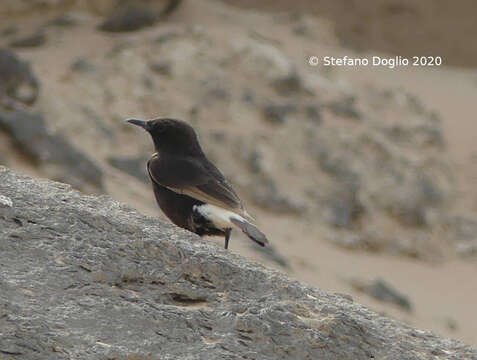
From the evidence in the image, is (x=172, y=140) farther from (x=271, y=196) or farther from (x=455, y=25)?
(x=455, y=25)

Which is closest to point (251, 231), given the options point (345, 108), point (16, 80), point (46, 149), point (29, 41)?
point (46, 149)

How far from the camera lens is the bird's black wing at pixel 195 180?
5910 millimetres

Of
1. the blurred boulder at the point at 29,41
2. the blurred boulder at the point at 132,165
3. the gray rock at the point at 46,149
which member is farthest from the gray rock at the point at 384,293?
the blurred boulder at the point at 29,41

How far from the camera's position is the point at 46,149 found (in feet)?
42.6

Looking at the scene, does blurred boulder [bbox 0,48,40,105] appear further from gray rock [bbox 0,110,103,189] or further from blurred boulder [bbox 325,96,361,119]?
blurred boulder [bbox 325,96,361,119]

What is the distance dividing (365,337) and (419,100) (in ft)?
52.6

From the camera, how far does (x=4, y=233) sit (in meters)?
3.93

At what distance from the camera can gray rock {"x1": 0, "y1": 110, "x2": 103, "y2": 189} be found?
1280 centimetres

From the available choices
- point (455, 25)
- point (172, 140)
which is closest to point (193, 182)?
point (172, 140)

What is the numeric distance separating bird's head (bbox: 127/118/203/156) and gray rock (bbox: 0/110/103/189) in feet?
20.6

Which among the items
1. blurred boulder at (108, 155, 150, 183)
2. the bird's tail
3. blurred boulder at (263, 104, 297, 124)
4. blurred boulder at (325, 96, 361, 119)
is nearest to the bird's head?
the bird's tail

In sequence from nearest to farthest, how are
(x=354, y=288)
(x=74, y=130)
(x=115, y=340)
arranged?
1. (x=115, y=340)
2. (x=354, y=288)
3. (x=74, y=130)

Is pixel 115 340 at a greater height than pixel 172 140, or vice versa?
pixel 172 140

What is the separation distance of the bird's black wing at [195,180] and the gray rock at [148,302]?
56.9 inches
